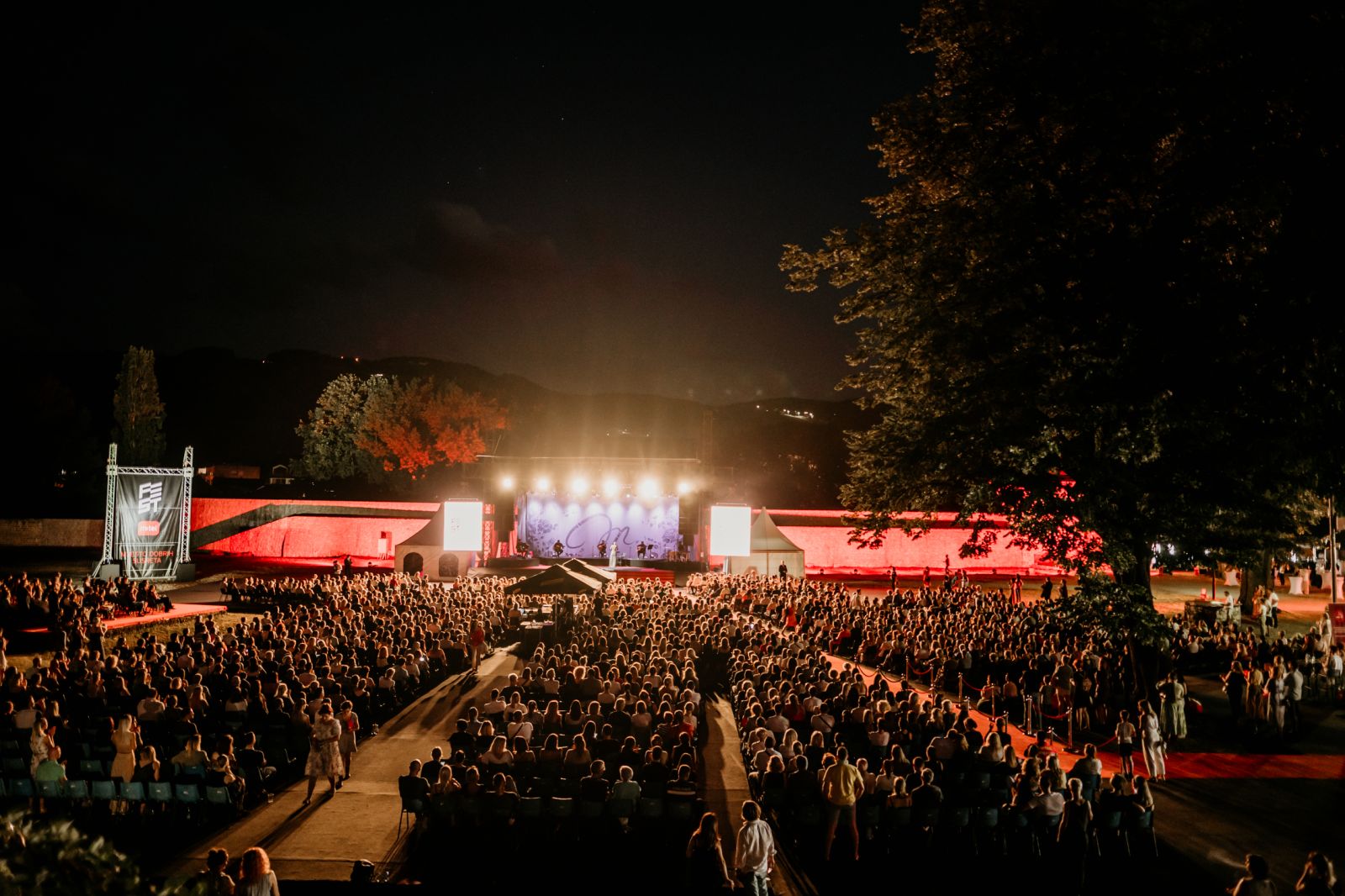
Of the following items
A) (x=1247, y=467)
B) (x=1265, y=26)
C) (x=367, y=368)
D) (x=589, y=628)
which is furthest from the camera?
(x=367, y=368)

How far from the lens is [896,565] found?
1555 inches

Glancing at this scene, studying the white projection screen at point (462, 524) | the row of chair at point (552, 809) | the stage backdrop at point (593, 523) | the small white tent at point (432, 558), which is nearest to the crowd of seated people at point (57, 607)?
the small white tent at point (432, 558)

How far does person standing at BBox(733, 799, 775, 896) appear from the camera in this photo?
A: 6816mm

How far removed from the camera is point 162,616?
911 inches

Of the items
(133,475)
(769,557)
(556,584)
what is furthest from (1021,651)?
(133,475)

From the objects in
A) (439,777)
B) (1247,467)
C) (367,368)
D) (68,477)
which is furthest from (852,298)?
(367,368)

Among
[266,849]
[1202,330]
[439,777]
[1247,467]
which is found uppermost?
[1202,330]

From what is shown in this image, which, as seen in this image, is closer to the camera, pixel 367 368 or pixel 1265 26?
pixel 1265 26

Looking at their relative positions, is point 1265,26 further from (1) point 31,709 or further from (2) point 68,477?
(2) point 68,477

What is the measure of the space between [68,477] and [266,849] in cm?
5540

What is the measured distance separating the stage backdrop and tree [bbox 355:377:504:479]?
21.2m

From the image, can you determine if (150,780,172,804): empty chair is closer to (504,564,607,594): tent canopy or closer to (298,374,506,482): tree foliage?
(504,564,607,594): tent canopy

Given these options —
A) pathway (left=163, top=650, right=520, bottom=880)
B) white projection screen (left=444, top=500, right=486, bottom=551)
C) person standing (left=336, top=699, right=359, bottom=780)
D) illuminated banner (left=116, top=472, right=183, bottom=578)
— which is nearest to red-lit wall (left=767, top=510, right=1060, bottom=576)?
white projection screen (left=444, top=500, right=486, bottom=551)

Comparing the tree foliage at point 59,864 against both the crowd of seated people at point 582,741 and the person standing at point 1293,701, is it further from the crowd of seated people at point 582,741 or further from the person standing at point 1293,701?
the person standing at point 1293,701
